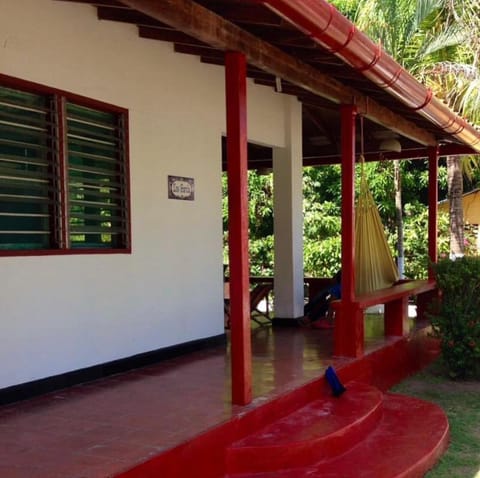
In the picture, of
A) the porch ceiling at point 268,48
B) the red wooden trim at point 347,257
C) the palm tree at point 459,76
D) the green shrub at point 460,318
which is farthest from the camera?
the palm tree at point 459,76

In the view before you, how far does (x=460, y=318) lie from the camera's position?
6617 millimetres

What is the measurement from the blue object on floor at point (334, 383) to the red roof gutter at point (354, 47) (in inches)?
88.1

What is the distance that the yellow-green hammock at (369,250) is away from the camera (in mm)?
6965

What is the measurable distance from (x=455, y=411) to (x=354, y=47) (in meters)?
3.32

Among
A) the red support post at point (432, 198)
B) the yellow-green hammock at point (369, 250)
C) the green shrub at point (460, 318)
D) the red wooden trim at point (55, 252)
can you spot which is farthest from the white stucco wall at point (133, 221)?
the red support post at point (432, 198)

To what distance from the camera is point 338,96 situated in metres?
5.57

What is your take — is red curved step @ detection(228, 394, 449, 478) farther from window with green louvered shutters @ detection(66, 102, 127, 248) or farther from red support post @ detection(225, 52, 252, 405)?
window with green louvered shutters @ detection(66, 102, 127, 248)

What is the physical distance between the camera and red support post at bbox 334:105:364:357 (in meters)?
5.80

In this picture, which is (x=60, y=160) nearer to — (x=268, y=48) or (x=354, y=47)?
(x=268, y=48)

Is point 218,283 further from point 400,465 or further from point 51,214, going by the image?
point 400,465

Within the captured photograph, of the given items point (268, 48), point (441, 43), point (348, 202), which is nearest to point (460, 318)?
point (348, 202)

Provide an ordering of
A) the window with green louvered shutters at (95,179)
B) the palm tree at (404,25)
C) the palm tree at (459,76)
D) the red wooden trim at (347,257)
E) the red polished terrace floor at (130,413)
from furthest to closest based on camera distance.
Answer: the palm tree at (404,25), the palm tree at (459,76), the red wooden trim at (347,257), the window with green louvered shutters at (95,179), the red polished terrace floor at (130,413)

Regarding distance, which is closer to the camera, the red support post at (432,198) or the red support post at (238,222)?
the red support post at (238,222)

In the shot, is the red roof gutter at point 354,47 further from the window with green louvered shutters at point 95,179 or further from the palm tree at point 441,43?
the palm tree at point 441,43
